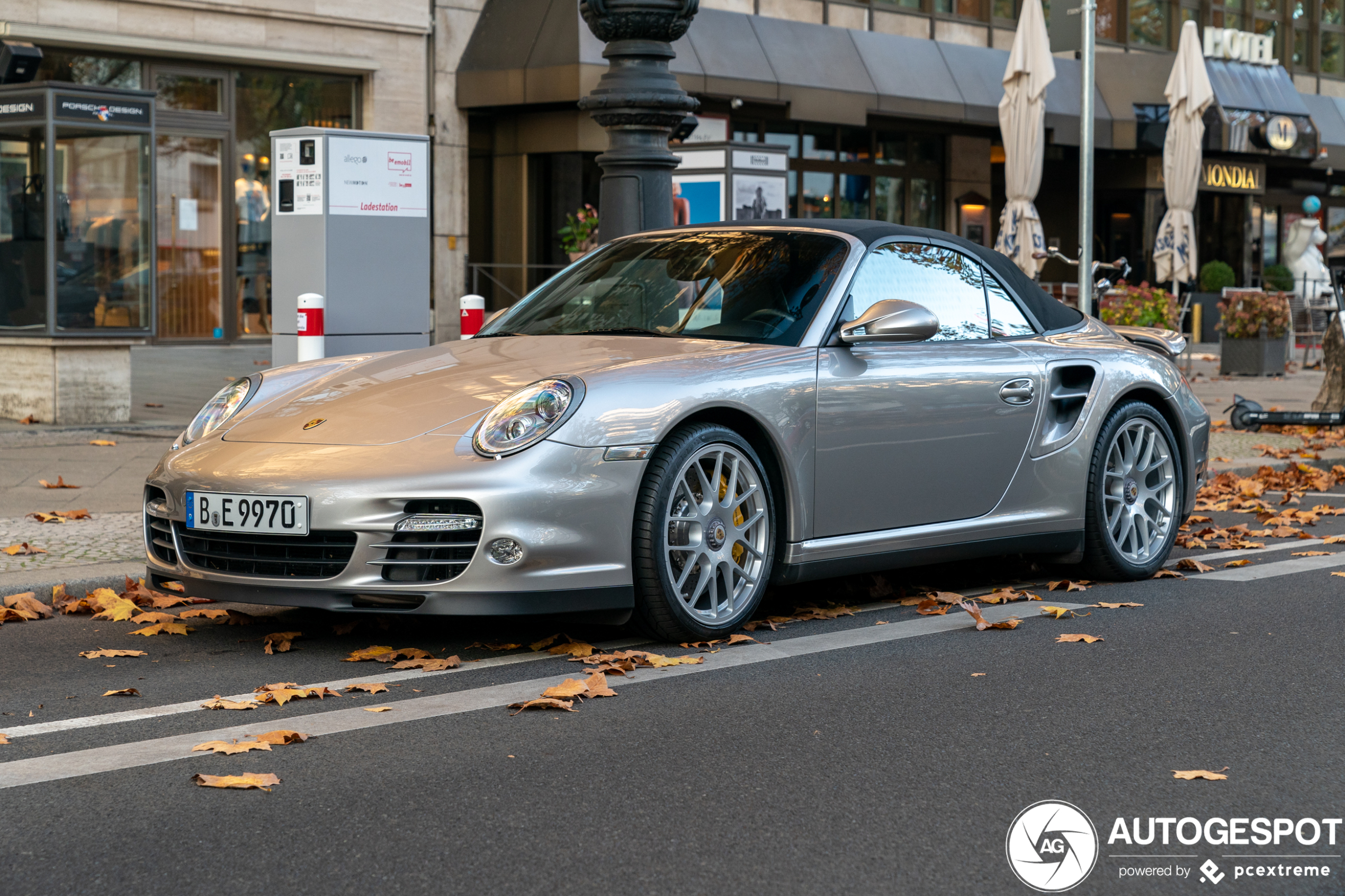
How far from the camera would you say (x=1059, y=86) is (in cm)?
2883

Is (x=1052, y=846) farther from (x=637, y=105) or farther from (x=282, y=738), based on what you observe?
(x=637, y=105)

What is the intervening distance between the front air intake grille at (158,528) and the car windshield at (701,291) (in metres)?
1.45

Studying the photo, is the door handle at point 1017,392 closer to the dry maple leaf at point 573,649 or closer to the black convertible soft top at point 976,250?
the black convertible soft top at point 976,250

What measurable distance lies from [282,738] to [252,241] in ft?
59.7

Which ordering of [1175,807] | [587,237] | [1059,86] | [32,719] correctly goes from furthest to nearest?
[1059,86], [587,237], [32,719], [1175,807]

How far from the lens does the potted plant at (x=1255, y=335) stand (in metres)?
Answer: 20.2

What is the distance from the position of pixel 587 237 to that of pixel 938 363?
15810mm

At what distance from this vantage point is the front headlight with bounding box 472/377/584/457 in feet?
16.1

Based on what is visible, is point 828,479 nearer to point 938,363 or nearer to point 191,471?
point 938,363

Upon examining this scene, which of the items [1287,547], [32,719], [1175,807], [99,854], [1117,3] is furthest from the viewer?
[1117,3]

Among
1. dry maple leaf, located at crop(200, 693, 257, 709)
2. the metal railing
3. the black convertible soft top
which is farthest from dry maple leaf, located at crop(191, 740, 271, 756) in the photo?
the metal railing

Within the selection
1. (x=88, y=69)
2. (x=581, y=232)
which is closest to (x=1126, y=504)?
(x=581, y=232)

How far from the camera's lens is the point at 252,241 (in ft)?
70.3

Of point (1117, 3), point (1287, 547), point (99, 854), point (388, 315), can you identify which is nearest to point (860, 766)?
point (99, 854)
